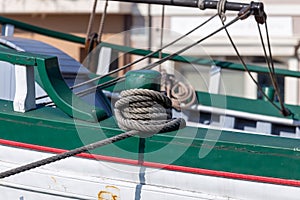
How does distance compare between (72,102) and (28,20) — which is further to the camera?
(28,20)

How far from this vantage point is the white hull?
206cm

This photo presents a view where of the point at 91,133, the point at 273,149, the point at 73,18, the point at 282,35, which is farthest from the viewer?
the point at 73,18

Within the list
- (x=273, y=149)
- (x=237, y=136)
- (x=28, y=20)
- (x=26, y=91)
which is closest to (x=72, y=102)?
(x=26, y=91)

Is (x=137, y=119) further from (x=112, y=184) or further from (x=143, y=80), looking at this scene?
(x=112, y=184)

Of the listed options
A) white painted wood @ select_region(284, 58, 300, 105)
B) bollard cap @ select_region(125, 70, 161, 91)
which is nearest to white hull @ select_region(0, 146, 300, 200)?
bollard cap @ select_region(125, 70, 161, 91)

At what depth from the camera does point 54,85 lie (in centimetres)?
229

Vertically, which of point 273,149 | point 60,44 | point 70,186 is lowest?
point 70,186

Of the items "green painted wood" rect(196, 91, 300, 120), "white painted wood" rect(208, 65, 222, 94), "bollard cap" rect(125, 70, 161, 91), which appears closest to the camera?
"bollard cap" rect(125, 70, 161, 91)

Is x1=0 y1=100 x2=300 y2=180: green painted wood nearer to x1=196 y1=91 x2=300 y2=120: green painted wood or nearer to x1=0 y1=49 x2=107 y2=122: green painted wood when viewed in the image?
x1=0 y1=49 x2=107 y2=122: green painted wood

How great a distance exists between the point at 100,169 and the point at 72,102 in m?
0.30

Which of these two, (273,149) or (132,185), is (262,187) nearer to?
(273,149)

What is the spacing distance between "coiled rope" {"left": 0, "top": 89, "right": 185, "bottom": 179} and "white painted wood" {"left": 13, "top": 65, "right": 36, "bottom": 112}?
0.29m

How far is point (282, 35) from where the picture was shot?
736 cm

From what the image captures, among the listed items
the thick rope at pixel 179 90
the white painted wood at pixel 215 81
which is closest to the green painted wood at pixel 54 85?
the thick rope at pixel 179 90
